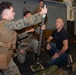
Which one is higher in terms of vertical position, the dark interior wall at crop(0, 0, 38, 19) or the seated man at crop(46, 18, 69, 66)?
the dark interior wall at crop(0, 0, 38, 19)

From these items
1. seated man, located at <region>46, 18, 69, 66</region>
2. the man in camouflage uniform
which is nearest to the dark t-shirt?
seated man, located at <region>46, 18, 69, 66</region>

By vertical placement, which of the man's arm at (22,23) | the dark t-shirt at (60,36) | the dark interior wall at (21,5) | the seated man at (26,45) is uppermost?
the man's arm at (22,23)

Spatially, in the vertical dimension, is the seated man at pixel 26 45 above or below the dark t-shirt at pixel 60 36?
below

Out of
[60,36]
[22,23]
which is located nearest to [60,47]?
[60,36]

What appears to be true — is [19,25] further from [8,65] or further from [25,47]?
[25,47]

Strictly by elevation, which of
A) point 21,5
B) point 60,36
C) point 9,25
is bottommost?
point 60,36

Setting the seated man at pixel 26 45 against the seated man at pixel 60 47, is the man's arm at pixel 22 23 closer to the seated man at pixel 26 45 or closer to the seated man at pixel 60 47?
the seated man at pixel 60 47

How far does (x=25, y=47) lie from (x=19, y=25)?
5.87 feet

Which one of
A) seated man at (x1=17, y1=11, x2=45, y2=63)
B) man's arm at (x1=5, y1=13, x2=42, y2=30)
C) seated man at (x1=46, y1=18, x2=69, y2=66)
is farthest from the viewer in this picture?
seated man at (x1=17, y1=11, x2=45, y2=63)

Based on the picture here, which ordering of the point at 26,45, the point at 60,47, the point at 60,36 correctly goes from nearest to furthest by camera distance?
the point at 60,36, the point at 60,47, the point at 26,45

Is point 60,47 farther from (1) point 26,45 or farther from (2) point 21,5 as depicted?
(2) point 21,5

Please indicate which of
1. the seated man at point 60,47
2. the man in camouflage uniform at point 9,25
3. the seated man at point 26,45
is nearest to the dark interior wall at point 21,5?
the seated man at point 26,45

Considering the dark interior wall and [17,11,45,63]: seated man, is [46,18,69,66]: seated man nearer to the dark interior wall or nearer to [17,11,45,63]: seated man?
[17,11,45,63]: seated man

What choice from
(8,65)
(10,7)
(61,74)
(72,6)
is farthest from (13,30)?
(72,6)
